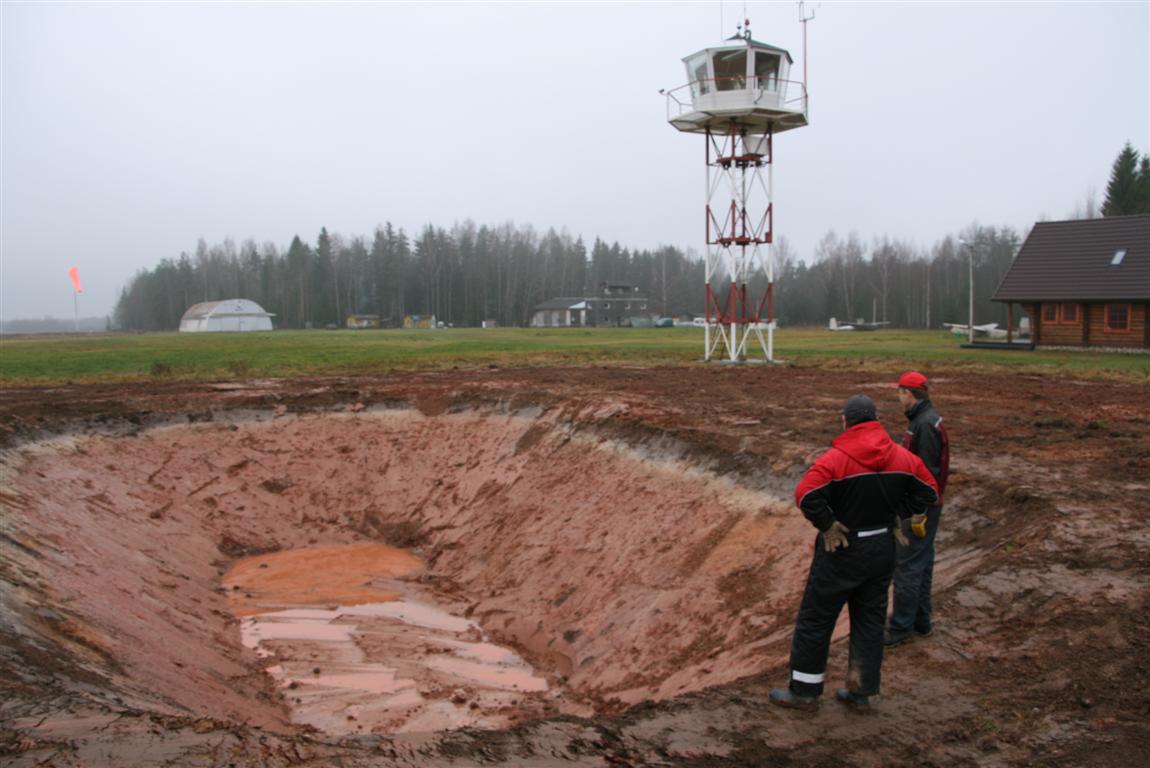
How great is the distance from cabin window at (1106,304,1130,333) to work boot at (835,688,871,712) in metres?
40.5

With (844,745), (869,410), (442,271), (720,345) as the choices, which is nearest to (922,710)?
(844,745)

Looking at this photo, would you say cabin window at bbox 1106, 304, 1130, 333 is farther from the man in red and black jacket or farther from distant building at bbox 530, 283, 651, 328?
distant building at bbox 530, 283, 651, 328

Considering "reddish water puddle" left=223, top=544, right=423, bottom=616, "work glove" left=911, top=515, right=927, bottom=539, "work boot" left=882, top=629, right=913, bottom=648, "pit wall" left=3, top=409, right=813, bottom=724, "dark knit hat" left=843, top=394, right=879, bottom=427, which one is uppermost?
"dark knit hat" left=843, top=394, right=879, bottom=427

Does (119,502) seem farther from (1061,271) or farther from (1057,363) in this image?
(1061,271)

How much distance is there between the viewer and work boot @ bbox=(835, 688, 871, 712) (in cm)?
660

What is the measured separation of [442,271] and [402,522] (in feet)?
338

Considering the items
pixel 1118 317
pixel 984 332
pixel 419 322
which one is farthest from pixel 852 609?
pixel 419 322

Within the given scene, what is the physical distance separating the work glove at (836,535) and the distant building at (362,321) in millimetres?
105574

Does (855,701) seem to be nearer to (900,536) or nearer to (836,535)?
(836,535)

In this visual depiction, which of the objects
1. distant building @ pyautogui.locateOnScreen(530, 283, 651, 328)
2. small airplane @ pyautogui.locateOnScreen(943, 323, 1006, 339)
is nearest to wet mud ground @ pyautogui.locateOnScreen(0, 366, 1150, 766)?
small airplane @ pyautogui.locateOnScreen(943, 323, 1006, 339)

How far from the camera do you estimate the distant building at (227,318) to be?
9631 cm

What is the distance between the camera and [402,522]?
789 inches

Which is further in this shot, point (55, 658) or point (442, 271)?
point (442, 271)

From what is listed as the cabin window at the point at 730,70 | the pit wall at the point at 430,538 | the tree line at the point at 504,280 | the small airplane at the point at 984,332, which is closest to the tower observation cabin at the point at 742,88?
the cabin window at the point at 730,70
